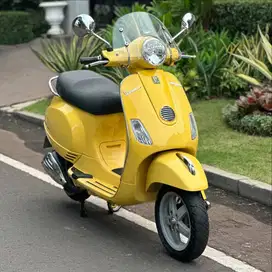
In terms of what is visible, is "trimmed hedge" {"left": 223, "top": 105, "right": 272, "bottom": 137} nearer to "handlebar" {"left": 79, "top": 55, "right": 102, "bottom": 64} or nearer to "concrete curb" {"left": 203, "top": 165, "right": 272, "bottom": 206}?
"concrete curb" {"left": 203, "top": 165, "right": 272, "bottom": 206}

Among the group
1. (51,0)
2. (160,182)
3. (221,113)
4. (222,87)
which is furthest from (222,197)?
(51,0)

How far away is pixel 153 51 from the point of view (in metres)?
5.08

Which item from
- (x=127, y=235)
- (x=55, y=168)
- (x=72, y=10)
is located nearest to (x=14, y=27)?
(x=72, y=10)

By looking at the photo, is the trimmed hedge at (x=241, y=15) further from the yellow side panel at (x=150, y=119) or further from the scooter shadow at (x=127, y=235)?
the yellow side panel at (x=150, y=119)

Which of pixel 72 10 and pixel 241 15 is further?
pixel 72 10

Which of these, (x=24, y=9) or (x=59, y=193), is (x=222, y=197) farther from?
(x=24, y=9)

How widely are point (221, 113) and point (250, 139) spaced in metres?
1.29

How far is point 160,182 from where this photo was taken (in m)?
4.94

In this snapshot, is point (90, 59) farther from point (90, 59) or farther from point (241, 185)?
point (241, 185)

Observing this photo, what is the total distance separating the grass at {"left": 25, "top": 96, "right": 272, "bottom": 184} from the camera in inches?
278

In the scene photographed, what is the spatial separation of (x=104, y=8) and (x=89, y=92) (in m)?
13.4

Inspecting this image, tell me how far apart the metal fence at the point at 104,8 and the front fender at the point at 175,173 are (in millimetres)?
13851

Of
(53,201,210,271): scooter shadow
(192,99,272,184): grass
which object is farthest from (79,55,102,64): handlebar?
(192,99,272,184): grass

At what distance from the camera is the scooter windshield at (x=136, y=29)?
5.34 m
